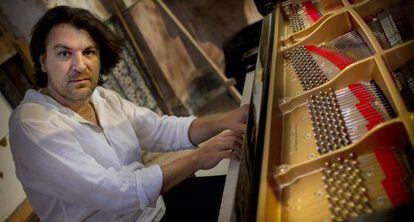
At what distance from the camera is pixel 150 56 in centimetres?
659

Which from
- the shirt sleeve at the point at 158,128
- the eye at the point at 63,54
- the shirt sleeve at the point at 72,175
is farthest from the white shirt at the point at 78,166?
Result: the eye at the point at 63,54

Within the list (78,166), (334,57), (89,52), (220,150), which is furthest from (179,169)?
(334,57)

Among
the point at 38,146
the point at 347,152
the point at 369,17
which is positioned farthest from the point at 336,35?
the point at 38,146

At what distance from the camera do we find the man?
1.94 m

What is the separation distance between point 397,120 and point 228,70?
4.59 meters

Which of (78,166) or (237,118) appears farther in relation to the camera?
(237,118)

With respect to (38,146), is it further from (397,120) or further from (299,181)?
(397,120)

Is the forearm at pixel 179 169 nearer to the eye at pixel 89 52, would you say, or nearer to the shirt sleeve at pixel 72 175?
the shirt sleeve at pixel 72 175

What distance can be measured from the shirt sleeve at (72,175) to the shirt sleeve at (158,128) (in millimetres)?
716

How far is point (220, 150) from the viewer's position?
2.00 m

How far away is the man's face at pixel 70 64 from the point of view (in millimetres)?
2371

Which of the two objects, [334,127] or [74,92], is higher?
[74,92]

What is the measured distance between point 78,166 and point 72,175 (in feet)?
0.17

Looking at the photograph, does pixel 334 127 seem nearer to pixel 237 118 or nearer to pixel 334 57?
pixel 237 118
